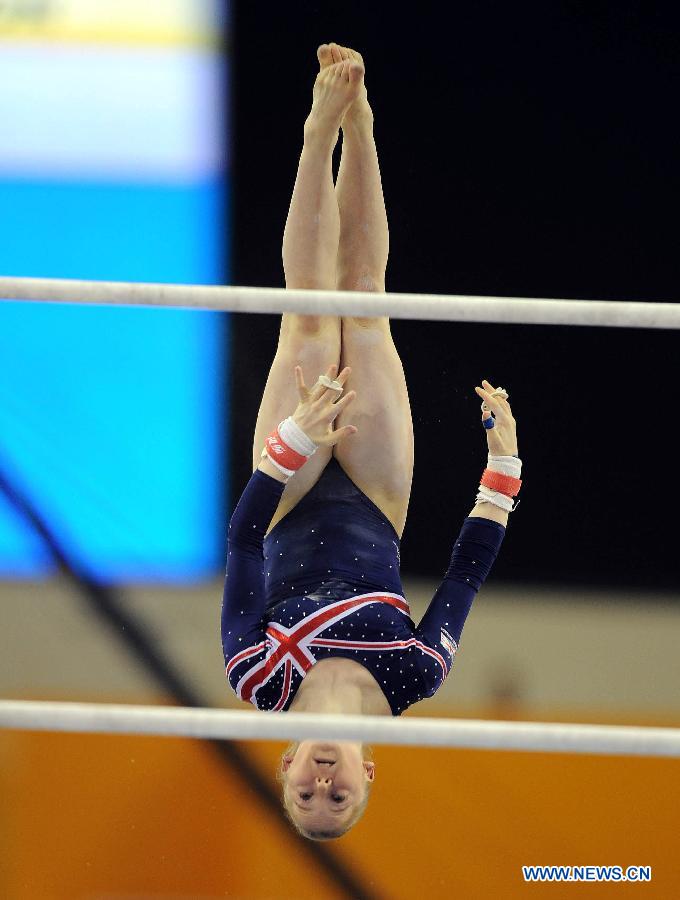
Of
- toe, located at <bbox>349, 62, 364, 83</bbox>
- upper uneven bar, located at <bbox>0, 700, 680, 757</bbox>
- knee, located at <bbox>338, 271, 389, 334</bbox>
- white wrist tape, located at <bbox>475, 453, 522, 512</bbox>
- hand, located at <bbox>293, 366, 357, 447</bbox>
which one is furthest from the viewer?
knee, located at <bbox>338, 271, 389, 334</bbox>

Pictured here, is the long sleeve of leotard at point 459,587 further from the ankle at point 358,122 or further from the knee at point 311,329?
the ankle at point 358,122

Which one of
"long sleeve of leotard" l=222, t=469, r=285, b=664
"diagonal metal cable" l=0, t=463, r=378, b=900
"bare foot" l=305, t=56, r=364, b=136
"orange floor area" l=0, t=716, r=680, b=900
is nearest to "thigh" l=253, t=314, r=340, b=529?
"long sleeve of leotard" l=222, t=469, r=285, b=664

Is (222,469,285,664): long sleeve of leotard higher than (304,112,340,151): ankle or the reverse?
the reverse

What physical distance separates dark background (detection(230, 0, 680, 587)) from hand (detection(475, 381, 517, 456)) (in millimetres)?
822

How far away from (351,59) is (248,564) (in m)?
1.06

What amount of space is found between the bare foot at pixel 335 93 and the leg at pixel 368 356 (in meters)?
0.15

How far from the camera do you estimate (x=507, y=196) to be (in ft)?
10.2

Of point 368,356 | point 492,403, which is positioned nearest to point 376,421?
point 368,356

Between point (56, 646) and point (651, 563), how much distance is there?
1.81m

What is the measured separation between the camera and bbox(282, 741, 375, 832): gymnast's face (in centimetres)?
196

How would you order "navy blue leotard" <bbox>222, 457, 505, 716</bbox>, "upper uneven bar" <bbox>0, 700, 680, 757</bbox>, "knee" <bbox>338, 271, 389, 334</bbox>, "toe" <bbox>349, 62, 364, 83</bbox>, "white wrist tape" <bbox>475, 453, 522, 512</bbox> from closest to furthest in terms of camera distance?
1. "upper uneven bar" <bbox>0, 700, 680, 757</bbox>
2. "navy blue leotard" <bbox>222, 457, 505, 716</bbox>
3. "toe" <bbox>349, 62, 364, 83</bbox>
4. "white wrist tape" <bbox>475, 453, 522, 512</bbox>
5. "knee" <bbox>338, 271, 389, 334</bbox>

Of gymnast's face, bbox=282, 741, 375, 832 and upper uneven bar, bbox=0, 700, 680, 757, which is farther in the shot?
gymnast's face, bbox=282, 741, 375, 832

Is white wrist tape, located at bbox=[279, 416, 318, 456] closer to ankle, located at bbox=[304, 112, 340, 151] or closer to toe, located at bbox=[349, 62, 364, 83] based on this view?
ankle, located at bbox=[304, 112, 340, 151]

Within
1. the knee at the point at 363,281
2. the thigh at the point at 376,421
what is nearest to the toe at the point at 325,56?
the knee at the point at 363,281
